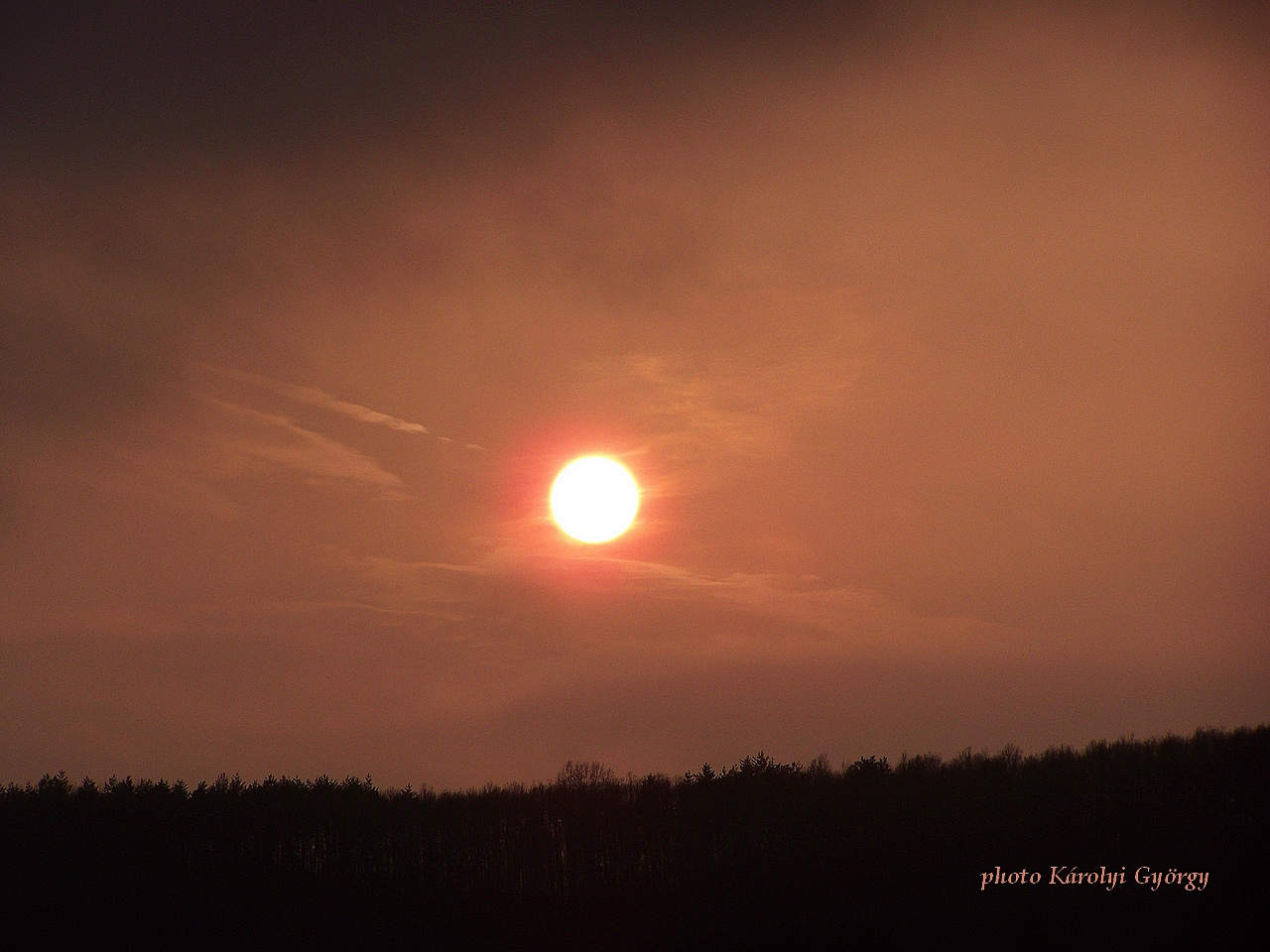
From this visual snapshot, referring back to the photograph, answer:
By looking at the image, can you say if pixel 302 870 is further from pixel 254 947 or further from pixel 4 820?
pixel 4 820

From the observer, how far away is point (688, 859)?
78.6 m

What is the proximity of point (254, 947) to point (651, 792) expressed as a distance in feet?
103

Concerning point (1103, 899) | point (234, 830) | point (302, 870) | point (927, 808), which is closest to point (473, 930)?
point (302, 870)

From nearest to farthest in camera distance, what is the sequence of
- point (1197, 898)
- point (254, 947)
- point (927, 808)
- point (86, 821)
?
A: 1. point (1197, 898)
2. point (254, 947)
3. point (927, 808)
4. point (86, 821)

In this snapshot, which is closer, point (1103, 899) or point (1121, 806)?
point (1103, 899)

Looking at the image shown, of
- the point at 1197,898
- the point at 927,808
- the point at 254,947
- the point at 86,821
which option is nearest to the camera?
the point at 1197,898

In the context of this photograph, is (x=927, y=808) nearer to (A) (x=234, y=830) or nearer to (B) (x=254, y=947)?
(B) (x=254, y=947)

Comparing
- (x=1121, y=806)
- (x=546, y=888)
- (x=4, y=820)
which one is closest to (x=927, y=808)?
(x=1121, y=806)

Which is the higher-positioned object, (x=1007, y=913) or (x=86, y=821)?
(x=86, y=821)

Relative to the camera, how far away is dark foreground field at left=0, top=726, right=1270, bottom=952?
59.3 metres

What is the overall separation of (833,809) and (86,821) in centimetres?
5762

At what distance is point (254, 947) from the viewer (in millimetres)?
67062

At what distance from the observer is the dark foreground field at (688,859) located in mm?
59281

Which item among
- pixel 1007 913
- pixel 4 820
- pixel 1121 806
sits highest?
pixel 4 820
